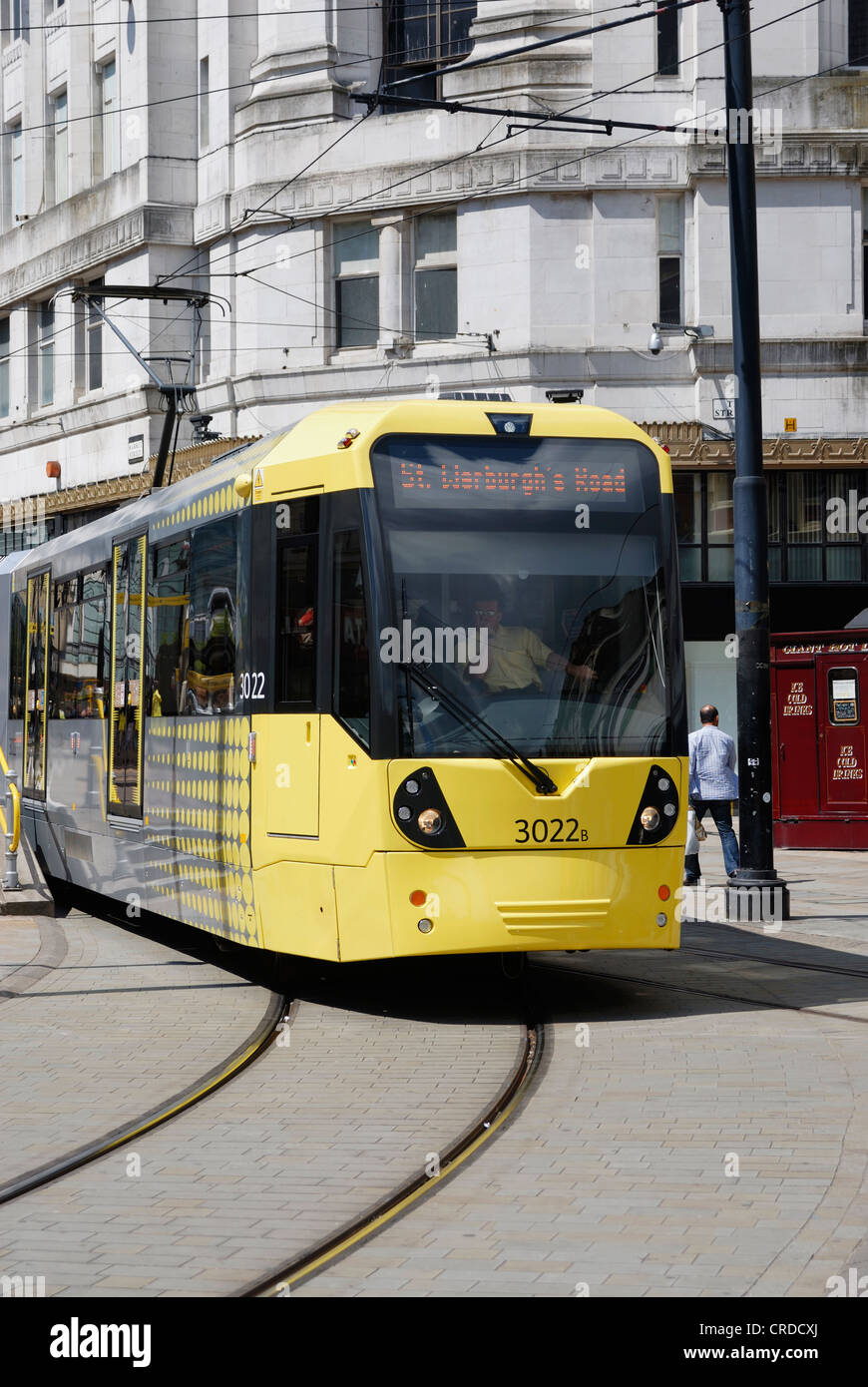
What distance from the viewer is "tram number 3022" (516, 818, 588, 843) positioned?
31.3ft

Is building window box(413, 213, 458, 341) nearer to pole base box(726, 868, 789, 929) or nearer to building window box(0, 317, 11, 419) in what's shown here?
building window box(0, 317, 11, 419)

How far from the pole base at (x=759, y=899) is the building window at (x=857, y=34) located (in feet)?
57.6

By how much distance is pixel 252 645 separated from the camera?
34.3 ft

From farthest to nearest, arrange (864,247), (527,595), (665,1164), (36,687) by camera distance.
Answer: (864,247)
(36,687)
(527,595)
(665,1164)

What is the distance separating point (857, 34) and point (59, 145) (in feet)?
55.1

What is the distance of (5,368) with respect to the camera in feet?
127

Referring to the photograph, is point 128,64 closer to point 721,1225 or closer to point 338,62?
point 338,62

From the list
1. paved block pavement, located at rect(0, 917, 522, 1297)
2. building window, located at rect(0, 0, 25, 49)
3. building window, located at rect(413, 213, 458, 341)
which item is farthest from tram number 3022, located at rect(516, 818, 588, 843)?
building window, located at rect(0, 0, 25, 49)

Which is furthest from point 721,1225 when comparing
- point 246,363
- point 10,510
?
point 10,510

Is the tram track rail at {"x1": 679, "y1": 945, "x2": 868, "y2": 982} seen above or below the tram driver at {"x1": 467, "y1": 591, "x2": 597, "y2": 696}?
below

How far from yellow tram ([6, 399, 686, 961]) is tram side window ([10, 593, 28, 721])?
762 cm

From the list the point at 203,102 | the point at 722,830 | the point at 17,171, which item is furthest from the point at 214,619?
the point at 17,171

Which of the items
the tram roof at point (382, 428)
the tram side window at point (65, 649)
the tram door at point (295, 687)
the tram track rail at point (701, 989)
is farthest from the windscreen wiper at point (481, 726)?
the tram side window at point (65, 649)

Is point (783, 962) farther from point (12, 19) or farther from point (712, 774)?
point (12, 19)
